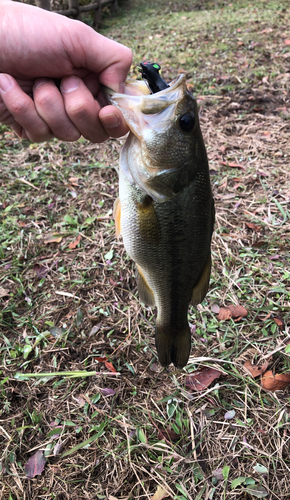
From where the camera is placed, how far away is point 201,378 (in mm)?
2113

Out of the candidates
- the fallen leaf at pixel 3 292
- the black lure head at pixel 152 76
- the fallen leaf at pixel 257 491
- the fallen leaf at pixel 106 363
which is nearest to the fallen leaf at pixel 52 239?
the fallen leaf at pixel 3 292

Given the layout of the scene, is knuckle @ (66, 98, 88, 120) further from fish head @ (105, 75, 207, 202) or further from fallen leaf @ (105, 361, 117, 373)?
fallen leaf @ (105, 361, 117, 373)

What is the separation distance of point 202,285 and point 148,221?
0.49 m

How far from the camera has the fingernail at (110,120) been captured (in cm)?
147

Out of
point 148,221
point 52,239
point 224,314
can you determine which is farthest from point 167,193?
point 52,239

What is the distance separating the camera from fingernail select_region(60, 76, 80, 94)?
5.11 ft

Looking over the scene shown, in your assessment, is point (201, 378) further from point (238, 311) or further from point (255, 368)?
point (238, 311)

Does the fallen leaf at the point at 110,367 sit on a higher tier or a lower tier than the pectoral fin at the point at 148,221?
lower

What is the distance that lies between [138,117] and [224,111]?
374cm

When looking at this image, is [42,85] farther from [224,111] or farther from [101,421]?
[224,111]

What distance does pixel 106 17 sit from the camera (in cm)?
1005

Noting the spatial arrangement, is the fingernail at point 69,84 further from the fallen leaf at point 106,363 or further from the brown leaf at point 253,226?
Result: the brown leaf at point 253,226

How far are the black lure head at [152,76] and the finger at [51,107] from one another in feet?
1.59

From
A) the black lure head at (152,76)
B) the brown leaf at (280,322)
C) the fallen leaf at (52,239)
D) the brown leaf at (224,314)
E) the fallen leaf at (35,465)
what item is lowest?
the fallen leaf at (35,465)
